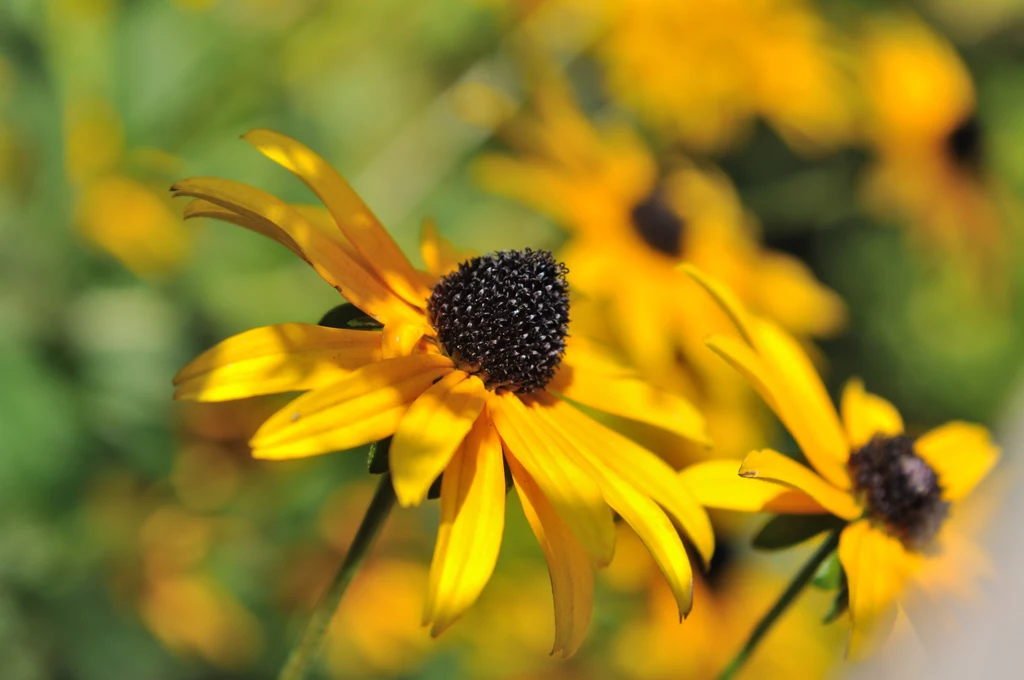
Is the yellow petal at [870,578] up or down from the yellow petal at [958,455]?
down

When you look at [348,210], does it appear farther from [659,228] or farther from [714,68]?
[714,68]

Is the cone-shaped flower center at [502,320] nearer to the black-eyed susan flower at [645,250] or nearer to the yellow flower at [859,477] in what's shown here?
the yellow flower at [859,477]

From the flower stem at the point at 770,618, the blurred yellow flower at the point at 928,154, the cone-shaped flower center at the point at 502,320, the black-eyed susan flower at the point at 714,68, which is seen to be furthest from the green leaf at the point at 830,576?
the blurred yellow flower at the point at 928,154

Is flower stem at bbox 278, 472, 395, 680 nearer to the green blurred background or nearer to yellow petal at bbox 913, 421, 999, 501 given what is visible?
yellow petal at bbox 913, 421, 999, 501

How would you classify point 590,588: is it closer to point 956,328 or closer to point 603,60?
point 603,60

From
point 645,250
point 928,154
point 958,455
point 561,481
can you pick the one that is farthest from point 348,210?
point 928,154

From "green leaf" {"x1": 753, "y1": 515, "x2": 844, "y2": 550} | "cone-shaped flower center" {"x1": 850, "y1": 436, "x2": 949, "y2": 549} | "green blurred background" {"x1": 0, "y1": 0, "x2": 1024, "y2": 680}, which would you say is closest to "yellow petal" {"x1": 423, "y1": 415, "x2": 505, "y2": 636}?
"green leaf" {"x1": 753, "y1": 515, "x2": 844, "y2": 550}
